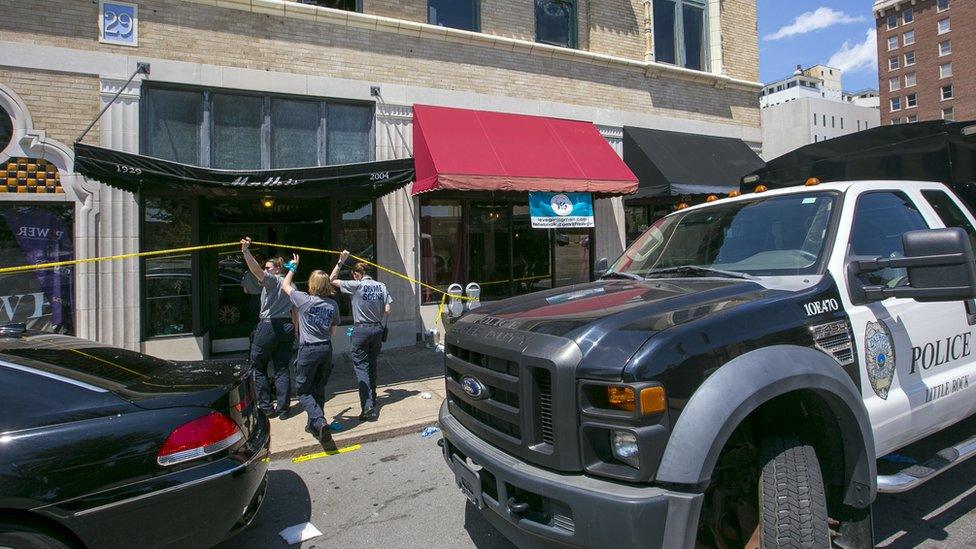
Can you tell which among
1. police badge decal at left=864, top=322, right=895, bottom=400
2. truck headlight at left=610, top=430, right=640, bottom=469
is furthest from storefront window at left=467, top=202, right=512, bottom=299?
truck headlight at left=610, top=430, right=640, bottom=469

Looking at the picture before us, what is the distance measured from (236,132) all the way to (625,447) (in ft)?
27.7

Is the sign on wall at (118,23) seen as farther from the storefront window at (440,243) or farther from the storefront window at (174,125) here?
the storefront window at (440,243)

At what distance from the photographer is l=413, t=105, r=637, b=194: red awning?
817 cm

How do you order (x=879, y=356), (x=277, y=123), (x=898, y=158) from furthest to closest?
(x=277, y=123) → (x=898, y=158) → (x=879, y=356)

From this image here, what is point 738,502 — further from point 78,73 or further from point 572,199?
point 78,73

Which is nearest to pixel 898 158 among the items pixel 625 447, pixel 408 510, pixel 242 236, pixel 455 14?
pixel 625 447

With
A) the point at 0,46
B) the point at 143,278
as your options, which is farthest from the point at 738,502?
the point at 0,46

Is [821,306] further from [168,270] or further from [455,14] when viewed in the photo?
[455,14]

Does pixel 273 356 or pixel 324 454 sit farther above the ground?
pixel 273 356

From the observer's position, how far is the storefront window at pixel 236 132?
27.3 feet

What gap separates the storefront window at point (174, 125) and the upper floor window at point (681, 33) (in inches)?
393

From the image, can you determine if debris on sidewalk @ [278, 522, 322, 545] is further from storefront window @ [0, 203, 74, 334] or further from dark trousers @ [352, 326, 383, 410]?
storefront window @ [0, 203, 74, 334]

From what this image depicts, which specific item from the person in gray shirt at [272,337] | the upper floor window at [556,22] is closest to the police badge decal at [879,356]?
the person in gray shirt at [272,337]

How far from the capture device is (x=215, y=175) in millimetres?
6422
